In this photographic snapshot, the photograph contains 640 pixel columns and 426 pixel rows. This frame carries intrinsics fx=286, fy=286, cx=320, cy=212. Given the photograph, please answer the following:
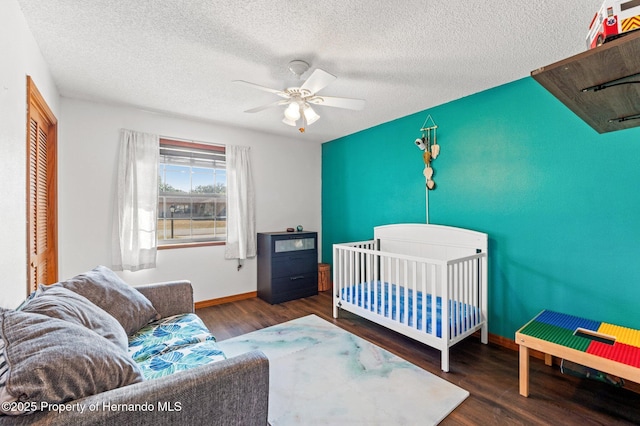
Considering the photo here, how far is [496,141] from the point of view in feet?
8.79

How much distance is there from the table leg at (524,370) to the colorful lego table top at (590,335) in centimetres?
12

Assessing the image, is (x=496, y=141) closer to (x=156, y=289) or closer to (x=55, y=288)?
(x=156, y=289)

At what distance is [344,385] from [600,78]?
214cm

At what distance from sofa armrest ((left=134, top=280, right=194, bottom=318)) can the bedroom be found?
2.20 ft

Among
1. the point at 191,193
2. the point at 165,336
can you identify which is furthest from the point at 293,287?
the point at 165,336

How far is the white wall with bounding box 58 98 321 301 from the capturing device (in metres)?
2.94

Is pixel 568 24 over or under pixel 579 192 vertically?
over

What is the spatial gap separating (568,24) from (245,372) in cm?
261

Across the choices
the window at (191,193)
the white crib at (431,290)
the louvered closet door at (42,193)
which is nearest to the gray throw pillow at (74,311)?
the louvered closet door at (42,193)

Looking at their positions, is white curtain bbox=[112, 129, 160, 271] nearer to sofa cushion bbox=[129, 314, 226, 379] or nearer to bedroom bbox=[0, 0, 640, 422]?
bedroom bbox=[0, 0, 640, 422]

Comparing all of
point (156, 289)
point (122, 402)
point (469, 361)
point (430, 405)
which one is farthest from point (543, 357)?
point (156, 289)

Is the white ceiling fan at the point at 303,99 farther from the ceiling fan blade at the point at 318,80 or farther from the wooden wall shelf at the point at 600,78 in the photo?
the wooden wall shelf at the point at 600,78

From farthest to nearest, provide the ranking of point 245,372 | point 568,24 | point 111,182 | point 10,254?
point 111,182 < point 568,24 < point 10,254 < point 245,372

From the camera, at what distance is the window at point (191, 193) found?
358 centimetres
